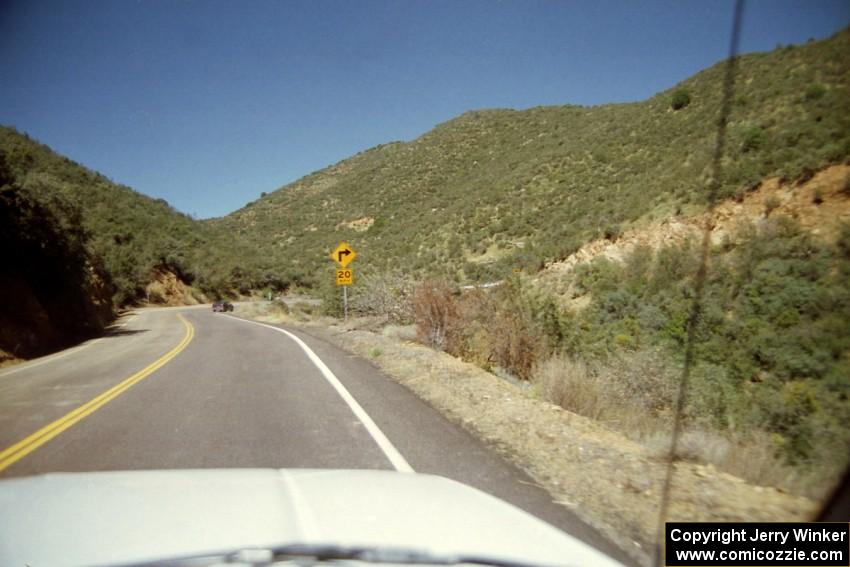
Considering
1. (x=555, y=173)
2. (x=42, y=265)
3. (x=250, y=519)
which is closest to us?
(x=250, y=519)

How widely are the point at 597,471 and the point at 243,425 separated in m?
4.28

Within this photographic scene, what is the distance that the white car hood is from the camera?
87.5 inches

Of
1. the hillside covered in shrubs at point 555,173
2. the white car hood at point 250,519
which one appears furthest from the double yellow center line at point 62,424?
the hillside covered in shrubs at point 555,173

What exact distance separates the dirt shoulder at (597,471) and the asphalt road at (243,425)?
0.79 ft

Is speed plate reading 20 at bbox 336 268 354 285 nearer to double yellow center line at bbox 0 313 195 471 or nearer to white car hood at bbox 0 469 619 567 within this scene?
double yellow center line at bbox 0 313 195 471

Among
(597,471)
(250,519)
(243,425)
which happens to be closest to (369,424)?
(243,425)

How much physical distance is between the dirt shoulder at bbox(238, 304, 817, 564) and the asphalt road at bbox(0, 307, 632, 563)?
0.24m

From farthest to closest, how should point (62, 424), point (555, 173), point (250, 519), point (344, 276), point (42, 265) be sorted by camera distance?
1. point (555, 173)
2. point (42, 265)
3. point (344, 276)
4. point (62, 424)
5. point (250, 519)

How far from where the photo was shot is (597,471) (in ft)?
14.8

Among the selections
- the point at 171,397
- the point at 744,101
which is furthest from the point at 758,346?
the point at 744,101

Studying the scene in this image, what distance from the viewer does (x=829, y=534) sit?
2889 millimetres

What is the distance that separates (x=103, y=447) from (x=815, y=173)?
68.5 ft

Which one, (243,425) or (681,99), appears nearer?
(243,425)

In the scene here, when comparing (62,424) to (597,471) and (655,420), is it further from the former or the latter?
(655,420)
